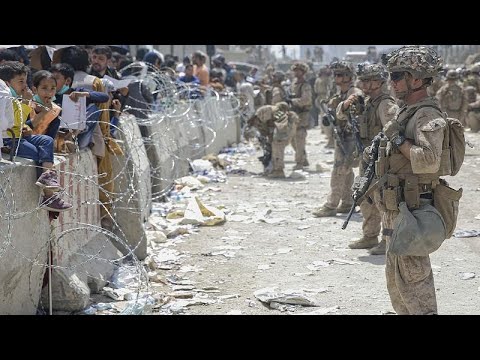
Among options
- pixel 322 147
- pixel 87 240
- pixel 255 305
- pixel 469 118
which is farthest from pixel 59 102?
pixel 469 118

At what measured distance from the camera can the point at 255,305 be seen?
6449 mm

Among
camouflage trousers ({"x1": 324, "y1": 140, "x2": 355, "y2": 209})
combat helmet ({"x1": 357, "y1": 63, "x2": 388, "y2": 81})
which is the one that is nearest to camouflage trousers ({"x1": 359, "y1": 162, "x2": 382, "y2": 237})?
combat helmet ({"x1": 357, "y1": 63, "x2": 388, "y2": 81})

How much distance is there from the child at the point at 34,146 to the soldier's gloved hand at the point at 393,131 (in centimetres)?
218

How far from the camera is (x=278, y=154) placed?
46.6 feet

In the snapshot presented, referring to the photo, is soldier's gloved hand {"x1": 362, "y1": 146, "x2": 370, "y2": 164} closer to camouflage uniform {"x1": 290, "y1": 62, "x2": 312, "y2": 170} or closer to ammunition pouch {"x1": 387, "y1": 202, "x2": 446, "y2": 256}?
ammunition pouch {"x1": 387, "y1": 202, "x2": 446, "y2": 256}

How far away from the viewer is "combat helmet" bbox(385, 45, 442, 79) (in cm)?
521

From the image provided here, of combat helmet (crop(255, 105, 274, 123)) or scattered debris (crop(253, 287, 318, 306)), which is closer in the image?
scattered debris (crop(253, 287, 318, 306))

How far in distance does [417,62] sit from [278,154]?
900 cm

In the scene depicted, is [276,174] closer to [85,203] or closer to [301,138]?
[301,138]

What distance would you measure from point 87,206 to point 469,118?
1750cm

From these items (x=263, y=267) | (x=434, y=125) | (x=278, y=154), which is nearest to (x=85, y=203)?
(x=434, y=125)

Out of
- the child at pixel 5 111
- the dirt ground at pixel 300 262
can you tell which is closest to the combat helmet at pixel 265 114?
the dirt ground at pixel 300 262

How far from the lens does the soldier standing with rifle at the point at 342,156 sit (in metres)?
9.85

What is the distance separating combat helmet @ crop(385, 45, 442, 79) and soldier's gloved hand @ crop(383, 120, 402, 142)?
0.32 m
